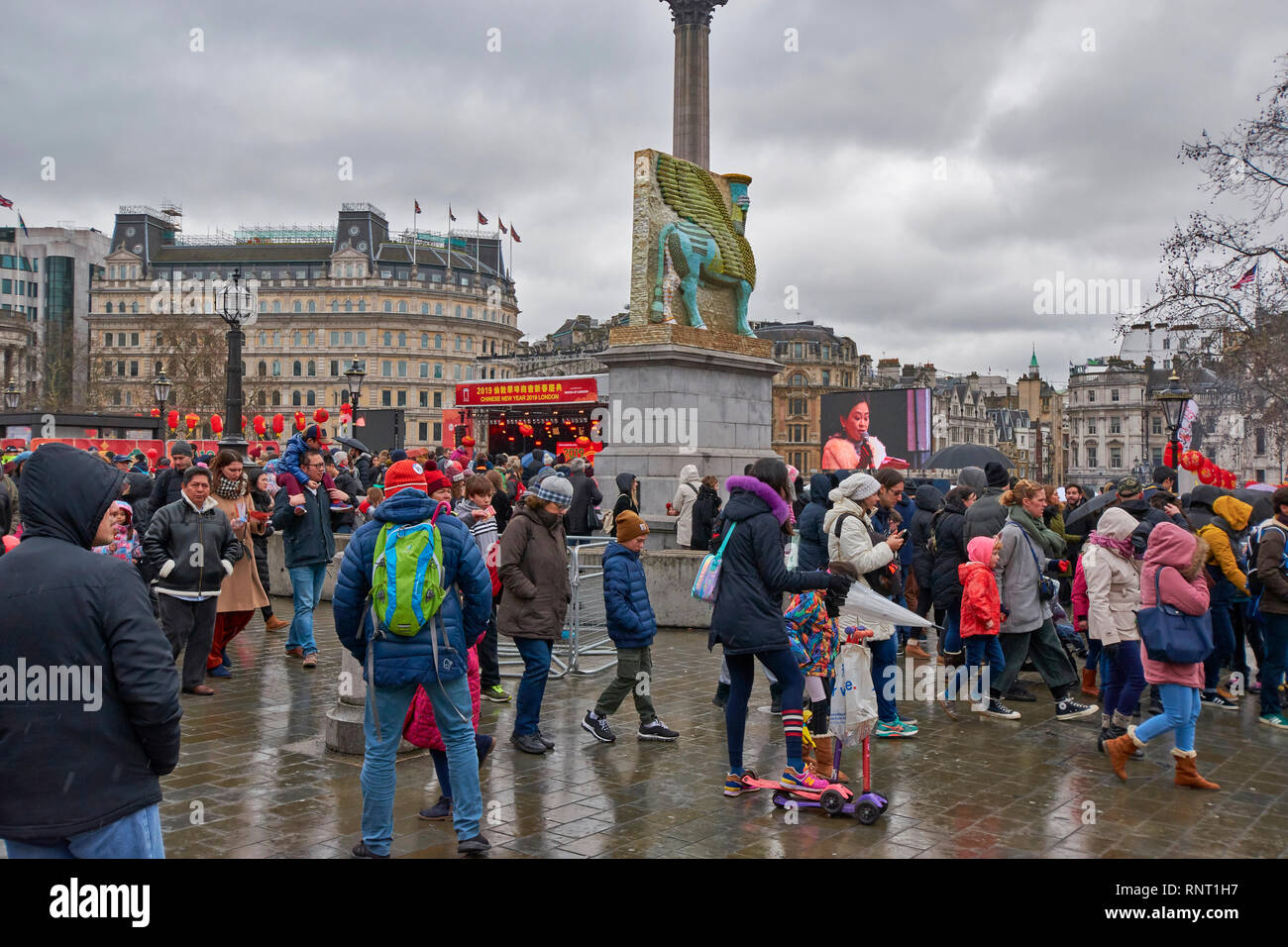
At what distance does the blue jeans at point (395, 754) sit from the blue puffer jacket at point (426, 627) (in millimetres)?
108

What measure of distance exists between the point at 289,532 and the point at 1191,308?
20095 mm

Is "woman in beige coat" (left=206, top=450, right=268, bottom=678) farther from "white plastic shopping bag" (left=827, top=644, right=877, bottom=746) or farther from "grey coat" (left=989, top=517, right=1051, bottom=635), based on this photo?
"grey coat" (left=989, top=517, right=1051, bottom=635)

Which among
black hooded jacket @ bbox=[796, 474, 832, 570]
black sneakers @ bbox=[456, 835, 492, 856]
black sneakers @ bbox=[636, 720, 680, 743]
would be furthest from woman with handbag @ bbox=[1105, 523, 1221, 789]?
black sneakers @ bbox=[456, 835, 492, 856]

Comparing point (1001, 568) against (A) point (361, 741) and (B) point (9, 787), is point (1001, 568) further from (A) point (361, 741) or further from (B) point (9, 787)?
(B) point (9, 787)

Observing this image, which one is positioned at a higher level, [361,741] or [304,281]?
[304,281]

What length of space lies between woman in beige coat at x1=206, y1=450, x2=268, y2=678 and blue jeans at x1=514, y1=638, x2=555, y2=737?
4.03 meters

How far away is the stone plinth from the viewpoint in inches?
635

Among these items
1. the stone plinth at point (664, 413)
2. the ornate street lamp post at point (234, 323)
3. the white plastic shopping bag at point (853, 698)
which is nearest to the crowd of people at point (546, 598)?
the white plastic shopping bag at point (853, 698)

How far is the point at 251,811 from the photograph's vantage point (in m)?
5.96

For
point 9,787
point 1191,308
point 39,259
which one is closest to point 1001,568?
point 9,787

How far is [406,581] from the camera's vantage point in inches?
202

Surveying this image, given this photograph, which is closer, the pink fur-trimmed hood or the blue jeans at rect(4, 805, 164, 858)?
the blue jeans at rect(4, 805, 164, 858)
